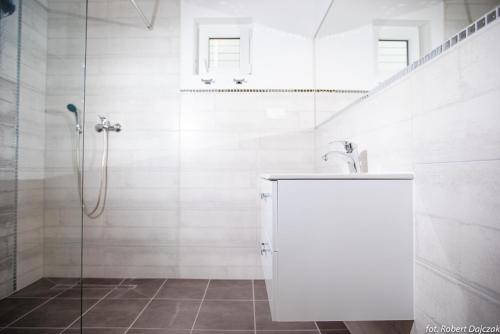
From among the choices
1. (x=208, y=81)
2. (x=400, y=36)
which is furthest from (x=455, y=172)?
(x=208, y=81)

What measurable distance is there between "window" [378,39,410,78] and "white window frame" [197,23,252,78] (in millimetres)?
1224

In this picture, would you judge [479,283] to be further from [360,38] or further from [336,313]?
[360,38]

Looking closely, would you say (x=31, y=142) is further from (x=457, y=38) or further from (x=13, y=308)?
(x=457, y=38)

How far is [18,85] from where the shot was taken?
3.67 feet

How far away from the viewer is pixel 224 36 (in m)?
2.46

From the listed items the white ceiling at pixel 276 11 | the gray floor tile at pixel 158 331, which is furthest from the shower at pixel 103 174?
the white ceiling at pixel 276 11

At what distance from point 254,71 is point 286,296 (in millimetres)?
1923

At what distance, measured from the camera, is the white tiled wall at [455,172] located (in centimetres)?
69

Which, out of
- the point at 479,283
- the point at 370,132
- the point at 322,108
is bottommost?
the point at 479,283

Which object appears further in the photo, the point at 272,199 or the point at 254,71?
the point at 254,71

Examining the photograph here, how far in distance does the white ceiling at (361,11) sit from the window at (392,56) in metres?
0.12

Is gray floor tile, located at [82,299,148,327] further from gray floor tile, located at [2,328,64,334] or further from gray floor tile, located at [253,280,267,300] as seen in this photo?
gray floor tile, located at [253,280,267,300]

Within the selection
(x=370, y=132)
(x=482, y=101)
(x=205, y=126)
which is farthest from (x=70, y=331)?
(x=482, y=101)

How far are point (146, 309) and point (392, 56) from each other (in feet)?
6.81
